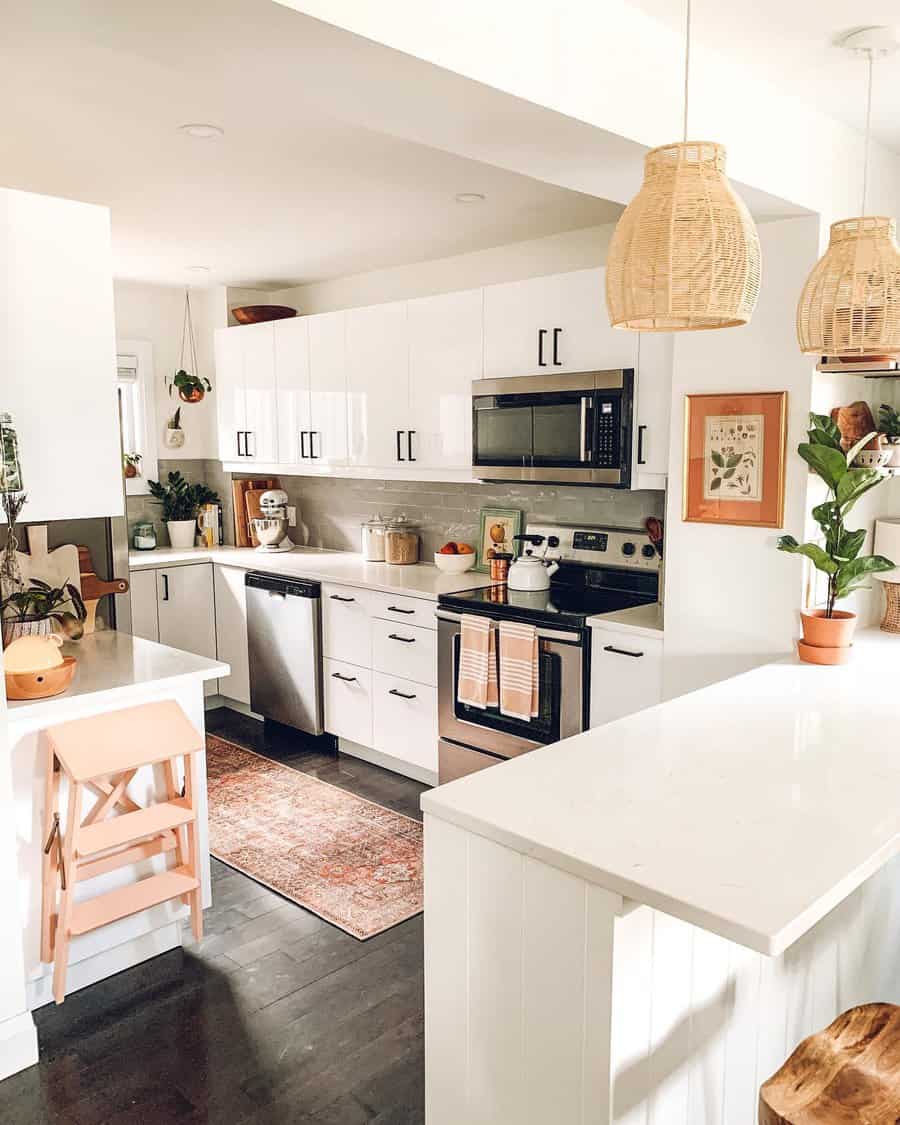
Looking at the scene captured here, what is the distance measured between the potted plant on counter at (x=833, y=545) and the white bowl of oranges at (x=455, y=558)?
2.05m

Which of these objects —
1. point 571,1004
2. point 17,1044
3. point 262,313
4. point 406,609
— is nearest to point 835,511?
point 571,1004

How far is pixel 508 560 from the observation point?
4266mm

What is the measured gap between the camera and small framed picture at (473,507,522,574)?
454 cm

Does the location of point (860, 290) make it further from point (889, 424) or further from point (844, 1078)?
point (844, 1078)

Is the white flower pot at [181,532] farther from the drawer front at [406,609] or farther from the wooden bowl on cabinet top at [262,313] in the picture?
the drawer front at [406,609]

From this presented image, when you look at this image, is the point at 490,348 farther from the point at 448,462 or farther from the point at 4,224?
the point at 4,224

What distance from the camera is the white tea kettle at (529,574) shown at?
3.98m

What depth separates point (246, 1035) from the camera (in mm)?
2496

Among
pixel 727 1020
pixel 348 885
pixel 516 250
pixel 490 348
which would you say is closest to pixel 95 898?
pixel 348 885

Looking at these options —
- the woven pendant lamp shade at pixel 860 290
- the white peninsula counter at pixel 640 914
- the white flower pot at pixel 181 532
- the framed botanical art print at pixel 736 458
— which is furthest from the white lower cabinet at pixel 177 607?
the woven pendant lamp shade at pixel 860 290

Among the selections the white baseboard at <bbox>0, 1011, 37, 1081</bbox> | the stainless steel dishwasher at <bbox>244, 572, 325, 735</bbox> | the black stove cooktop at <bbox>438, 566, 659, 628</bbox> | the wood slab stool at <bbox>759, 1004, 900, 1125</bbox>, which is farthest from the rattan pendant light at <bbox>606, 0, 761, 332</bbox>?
the stainless steel dishwasher at <bbox>244, 572, 325, 735</bbox>

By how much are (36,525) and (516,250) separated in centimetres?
250

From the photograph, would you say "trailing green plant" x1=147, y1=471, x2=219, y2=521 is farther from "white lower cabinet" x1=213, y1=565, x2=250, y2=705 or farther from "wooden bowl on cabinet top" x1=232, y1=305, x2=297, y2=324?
"wooden bowl on cabinet top" x1=232, y1=305, x2=297, y2=324

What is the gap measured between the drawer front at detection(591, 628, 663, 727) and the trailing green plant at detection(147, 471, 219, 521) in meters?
3.28
